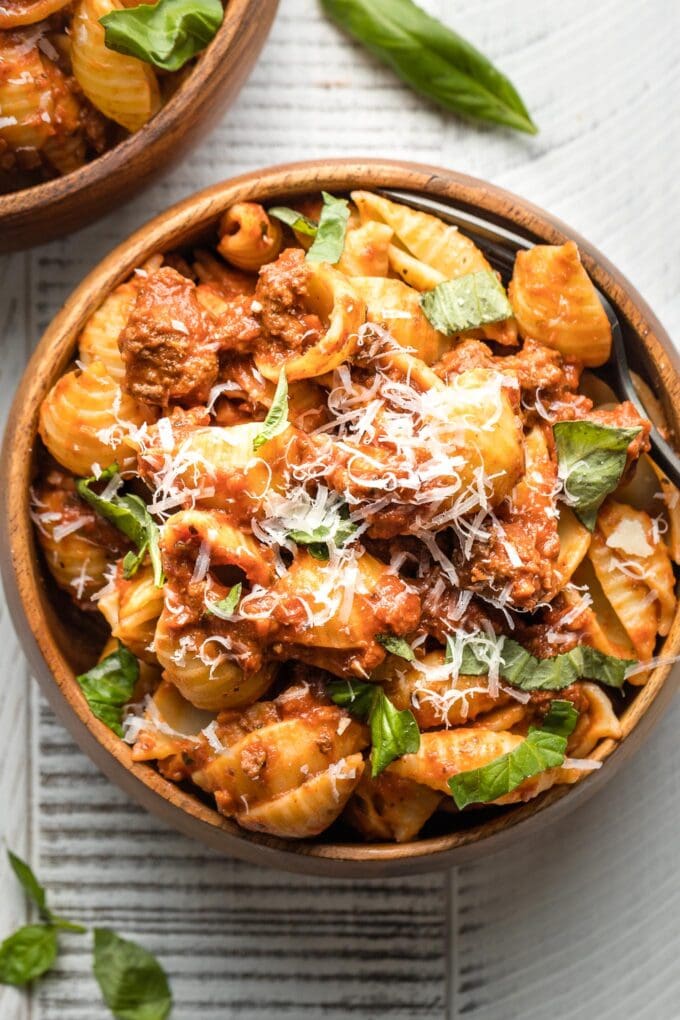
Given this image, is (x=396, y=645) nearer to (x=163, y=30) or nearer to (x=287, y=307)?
(x=287, y=307)

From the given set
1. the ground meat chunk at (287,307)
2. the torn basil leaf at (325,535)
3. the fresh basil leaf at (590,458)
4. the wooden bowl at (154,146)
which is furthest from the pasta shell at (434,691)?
the wooden bowl at (154,146)

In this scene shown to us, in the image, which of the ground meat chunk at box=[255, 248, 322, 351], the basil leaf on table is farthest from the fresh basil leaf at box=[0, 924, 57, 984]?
the ground meat chunk at box=[255, 248, 322, 351]

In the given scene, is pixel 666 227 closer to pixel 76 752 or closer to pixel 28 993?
pixel 76 752

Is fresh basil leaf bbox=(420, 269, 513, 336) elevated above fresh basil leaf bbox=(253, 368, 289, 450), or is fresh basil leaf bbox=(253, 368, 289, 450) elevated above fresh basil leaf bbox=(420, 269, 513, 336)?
fresh basil leaf bbox=(420, 269, 513, 336)

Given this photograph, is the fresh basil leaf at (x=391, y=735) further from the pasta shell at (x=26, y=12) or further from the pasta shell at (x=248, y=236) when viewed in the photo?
the pasta shell at (x=26, y=12)

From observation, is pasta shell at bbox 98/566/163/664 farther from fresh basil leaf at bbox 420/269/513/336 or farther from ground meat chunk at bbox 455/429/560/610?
fresh basil leaf at bbox 420/269/513/336
